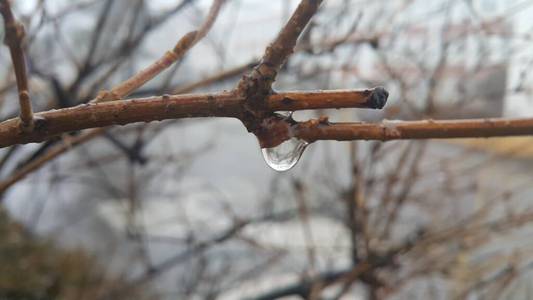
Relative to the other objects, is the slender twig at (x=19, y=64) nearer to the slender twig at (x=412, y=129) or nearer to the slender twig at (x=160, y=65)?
the slender twig at (x=160, y=65)

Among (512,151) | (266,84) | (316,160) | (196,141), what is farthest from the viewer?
(196,141)

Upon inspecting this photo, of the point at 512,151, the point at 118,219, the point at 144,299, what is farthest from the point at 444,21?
the point at 118,219

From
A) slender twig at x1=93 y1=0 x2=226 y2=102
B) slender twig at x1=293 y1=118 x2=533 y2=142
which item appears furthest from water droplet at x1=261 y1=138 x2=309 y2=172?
slender twig at x1=93 y1=0 x2=226 y2=102

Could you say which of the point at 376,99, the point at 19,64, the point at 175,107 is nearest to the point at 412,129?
the point at 376,99

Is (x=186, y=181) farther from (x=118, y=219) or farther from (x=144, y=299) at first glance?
(x=144, y=299)

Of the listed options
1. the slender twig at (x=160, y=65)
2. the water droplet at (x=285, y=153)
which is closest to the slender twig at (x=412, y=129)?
the water droplet at (x=285, y=153)
